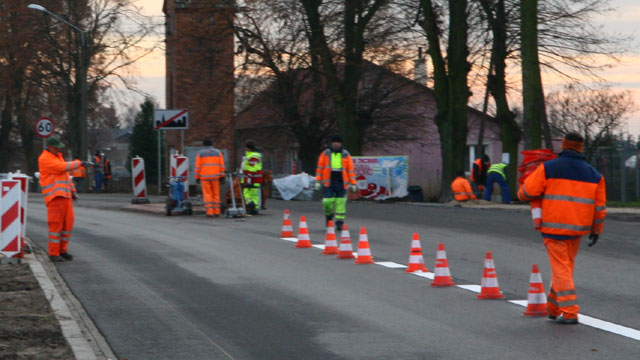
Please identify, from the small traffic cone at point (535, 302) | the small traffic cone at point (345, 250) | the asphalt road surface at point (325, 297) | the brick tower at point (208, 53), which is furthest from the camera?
the brick tower at point (208, 53)

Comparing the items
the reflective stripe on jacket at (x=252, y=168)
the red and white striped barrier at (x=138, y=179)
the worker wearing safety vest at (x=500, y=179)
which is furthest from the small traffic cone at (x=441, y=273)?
the worker wearing safety vest at (x=500, y=179)

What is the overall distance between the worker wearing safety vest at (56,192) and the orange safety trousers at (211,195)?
8871 millimetres

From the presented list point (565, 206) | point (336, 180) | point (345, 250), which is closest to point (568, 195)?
point (565, 206)

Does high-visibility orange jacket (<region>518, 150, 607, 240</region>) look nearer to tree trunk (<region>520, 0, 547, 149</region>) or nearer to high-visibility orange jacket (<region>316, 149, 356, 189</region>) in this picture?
high-visibility orange jacket (<region>316, 149, 356, 189</region>)

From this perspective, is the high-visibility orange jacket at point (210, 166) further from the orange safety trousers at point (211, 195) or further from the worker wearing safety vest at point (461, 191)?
the worker wearing safety vest at point (461, 191)

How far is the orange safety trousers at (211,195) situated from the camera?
23.2 meters

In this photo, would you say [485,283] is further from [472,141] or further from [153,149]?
[153,149]

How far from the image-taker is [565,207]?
8.97 metres

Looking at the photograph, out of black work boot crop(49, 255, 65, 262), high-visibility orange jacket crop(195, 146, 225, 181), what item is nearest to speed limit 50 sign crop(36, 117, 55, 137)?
high-visibility orange jacket crop(195, 146, 225, 181)

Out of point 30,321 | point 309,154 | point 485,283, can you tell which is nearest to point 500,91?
point 309,154

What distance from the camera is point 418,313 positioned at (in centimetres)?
958

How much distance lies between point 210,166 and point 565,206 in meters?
14.7

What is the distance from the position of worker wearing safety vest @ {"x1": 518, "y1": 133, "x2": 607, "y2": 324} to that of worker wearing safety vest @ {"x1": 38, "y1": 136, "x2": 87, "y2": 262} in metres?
7.17

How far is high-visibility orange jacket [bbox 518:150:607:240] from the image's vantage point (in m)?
8.95
